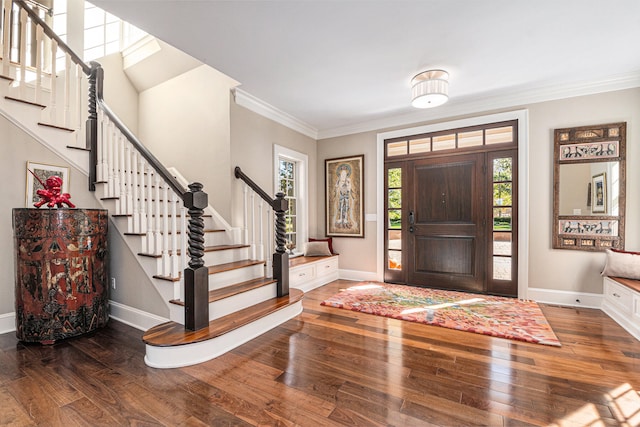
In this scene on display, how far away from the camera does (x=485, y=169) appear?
3.80m

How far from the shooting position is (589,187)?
3.25m

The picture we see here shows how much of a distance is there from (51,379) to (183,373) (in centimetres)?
82

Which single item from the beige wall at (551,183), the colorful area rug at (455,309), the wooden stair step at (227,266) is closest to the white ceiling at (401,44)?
the beige wall at (551,183)

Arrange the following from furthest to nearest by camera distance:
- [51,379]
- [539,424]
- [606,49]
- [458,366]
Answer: [606,49] < [458,366] < [51,379] < [539,424]

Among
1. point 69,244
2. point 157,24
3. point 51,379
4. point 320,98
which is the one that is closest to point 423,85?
point 320,98

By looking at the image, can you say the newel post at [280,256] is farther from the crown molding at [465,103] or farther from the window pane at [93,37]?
the window pane at [93,37]

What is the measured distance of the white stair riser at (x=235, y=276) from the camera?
2658 mm

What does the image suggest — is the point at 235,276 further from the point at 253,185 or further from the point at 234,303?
the point at 253,185

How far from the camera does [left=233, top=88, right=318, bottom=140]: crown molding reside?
3.58 m

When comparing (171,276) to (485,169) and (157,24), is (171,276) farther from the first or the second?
(485,169)

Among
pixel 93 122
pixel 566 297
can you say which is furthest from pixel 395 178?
pixel 93 122

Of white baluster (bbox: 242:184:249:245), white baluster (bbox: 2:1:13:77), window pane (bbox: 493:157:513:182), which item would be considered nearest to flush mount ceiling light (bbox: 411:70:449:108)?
window pane (bbox: 493:157:513:182)

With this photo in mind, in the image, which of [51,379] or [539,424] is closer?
[539,424]

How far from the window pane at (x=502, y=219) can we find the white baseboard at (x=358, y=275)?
1.89 m
